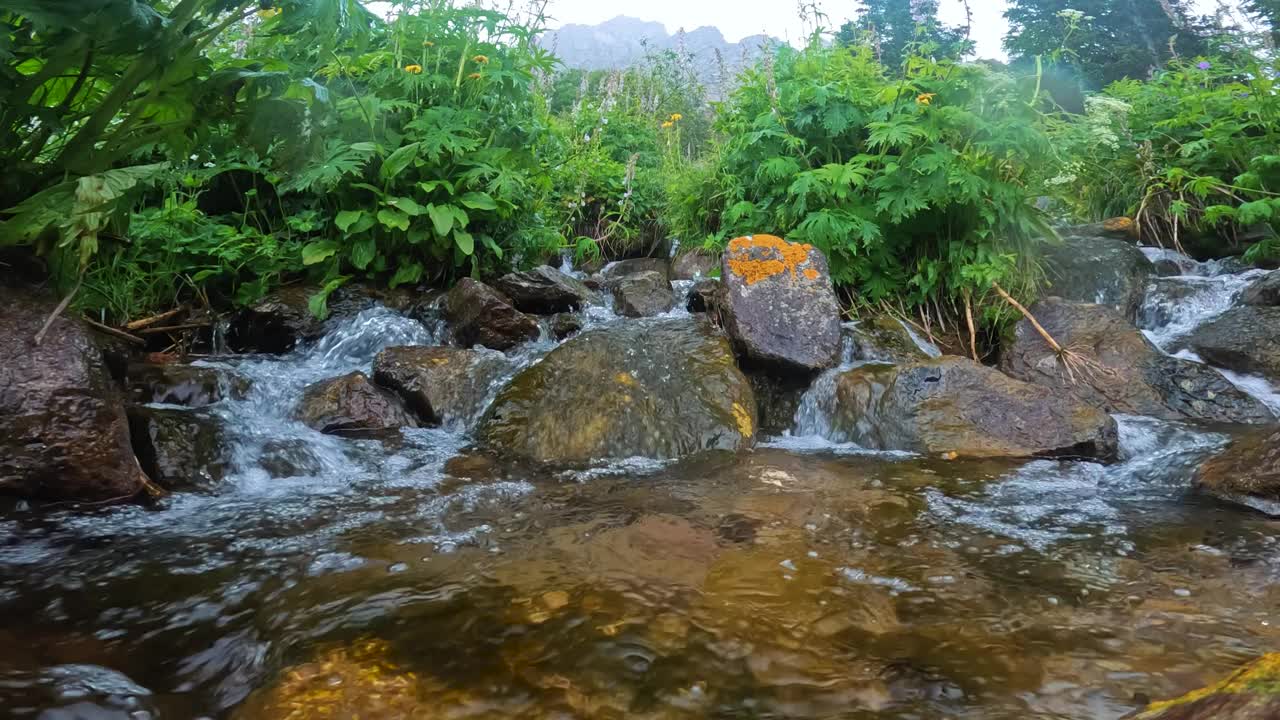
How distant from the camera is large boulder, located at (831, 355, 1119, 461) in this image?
412 cm

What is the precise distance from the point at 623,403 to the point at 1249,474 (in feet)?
10.3

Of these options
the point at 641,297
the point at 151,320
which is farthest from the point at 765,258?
the point at 151,320

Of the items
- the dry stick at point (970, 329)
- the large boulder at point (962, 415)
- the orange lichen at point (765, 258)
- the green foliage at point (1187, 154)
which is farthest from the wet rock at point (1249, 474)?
the green foliage at point (1187, 154)

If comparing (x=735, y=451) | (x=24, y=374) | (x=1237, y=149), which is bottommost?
(x=735, y=451)

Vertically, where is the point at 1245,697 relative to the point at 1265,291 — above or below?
above

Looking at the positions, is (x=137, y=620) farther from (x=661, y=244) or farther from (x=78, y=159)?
(x=661, y=244)

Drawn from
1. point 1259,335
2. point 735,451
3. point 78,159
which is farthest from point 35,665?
point 1259,335

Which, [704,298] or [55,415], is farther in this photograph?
[704,298]

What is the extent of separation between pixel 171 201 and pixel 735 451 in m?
4.56

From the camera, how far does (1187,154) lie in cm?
700

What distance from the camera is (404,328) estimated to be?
576cm

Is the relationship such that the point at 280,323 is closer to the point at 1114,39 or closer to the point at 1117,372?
the point at 1117,372

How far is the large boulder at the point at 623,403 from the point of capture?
4.13 m

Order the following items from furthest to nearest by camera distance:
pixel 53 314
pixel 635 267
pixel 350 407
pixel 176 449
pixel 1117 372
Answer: pixel 635 267
pixel 1117 372
pixel 350 407
pixel 176 449
pixel 53 314
